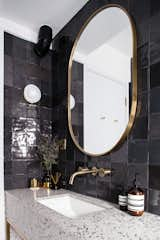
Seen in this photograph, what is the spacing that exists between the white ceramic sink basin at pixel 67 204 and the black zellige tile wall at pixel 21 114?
429 millimetres

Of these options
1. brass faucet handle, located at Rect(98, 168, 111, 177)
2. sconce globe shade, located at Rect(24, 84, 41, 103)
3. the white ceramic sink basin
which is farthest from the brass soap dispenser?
sconce globe shade, located at Rect(24, 84, 41, 103)

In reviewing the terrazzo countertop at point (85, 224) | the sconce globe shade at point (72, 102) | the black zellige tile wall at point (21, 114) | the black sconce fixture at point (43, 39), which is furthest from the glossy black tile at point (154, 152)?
the black sconce fixture at point (43, 39)

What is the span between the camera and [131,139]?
119 centimetres

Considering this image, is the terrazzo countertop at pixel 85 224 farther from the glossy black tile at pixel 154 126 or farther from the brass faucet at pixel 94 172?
the glossy black tile at pixel 154 126

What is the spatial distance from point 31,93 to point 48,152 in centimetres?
52

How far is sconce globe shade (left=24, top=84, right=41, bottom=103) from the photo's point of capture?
1841 millimetres

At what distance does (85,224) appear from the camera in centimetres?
94

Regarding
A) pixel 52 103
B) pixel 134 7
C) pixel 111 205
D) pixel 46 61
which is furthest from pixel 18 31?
pixel 111 205

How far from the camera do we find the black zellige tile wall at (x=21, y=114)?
1.76 metres

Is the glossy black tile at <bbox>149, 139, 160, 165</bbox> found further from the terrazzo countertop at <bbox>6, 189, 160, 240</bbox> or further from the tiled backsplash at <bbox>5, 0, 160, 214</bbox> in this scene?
the terrazzo countertop at <bbox>6, 189, 160, 240</bbox>

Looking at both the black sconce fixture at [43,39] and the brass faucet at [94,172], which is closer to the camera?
the brass faucet at [94,172]

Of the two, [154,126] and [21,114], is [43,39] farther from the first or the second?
[154,126]

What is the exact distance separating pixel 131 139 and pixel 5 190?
1.12 metres

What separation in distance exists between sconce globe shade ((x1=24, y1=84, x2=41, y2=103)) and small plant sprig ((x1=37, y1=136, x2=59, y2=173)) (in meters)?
0.36
